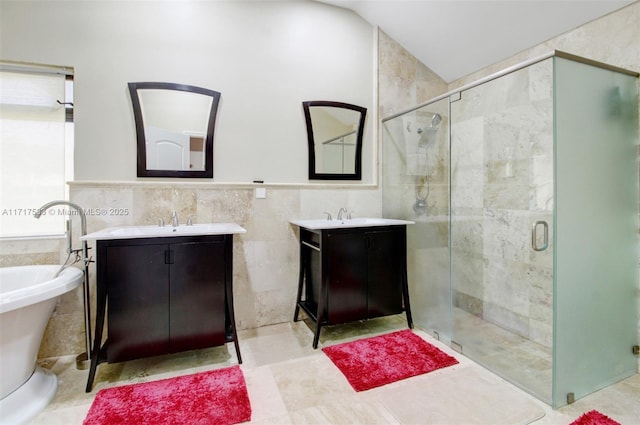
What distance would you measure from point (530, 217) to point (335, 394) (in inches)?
73.2

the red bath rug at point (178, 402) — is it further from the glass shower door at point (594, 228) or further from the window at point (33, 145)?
the glass shower door at point (594, 228)

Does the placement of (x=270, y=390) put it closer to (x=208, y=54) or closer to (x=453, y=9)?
(x=208, y=54)

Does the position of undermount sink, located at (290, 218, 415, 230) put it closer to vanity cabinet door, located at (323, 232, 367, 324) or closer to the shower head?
vanity cabinet door, located at (323, 232, 367, 324)

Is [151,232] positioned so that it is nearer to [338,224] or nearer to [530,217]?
[338,224]

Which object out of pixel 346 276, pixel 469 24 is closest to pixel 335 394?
pixel 346 276

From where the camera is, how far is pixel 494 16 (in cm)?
258

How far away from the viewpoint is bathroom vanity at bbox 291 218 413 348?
8.11 ft

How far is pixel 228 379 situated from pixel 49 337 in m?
1.37

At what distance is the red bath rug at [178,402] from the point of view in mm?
1686

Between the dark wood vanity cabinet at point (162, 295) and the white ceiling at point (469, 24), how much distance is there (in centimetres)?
250

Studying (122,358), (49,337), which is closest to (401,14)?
(122,358)

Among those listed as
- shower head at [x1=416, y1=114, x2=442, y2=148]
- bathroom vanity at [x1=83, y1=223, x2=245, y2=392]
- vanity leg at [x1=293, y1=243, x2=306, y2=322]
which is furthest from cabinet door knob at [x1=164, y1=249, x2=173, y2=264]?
shower head at [x1=416, y1=114, x2=442, y2=148]

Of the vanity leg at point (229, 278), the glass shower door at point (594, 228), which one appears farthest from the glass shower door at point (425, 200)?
the vanity leg at point (229, 278)

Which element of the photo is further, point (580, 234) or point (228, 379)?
point (228, 379)
